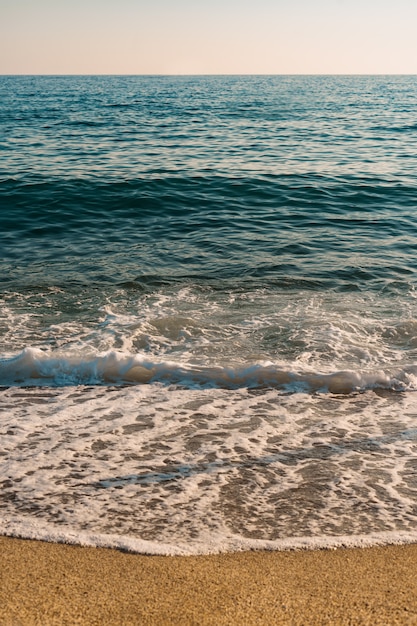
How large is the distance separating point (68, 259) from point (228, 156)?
9.83 metres

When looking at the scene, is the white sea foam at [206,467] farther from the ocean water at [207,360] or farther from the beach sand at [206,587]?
the beach sand at [206,587]

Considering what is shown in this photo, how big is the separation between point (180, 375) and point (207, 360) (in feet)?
1.40

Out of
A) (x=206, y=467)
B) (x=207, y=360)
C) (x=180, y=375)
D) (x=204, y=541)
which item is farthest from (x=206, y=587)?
(x=207, y=360)

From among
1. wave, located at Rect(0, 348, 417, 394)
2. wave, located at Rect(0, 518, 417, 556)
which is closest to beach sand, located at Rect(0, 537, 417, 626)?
wave, located at Rect(0, 518, 417, 556)

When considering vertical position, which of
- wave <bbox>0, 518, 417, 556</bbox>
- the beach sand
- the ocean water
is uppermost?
the beach sand

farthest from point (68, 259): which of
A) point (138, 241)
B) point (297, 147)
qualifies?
point (297, 147)

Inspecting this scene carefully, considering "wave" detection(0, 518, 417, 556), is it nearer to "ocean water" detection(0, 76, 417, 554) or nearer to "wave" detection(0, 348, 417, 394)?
"ocean water" detection(0, 76, 417, 554)

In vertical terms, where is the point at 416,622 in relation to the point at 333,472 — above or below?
above

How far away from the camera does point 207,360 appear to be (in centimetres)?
611

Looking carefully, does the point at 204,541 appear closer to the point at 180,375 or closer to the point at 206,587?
the point at 206,587

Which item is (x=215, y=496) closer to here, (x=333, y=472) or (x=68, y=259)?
(x=333, y=472)

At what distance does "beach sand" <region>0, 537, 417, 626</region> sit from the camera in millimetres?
2744

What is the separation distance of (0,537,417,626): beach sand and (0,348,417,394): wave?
2.42m

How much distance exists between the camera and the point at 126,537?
339cm
